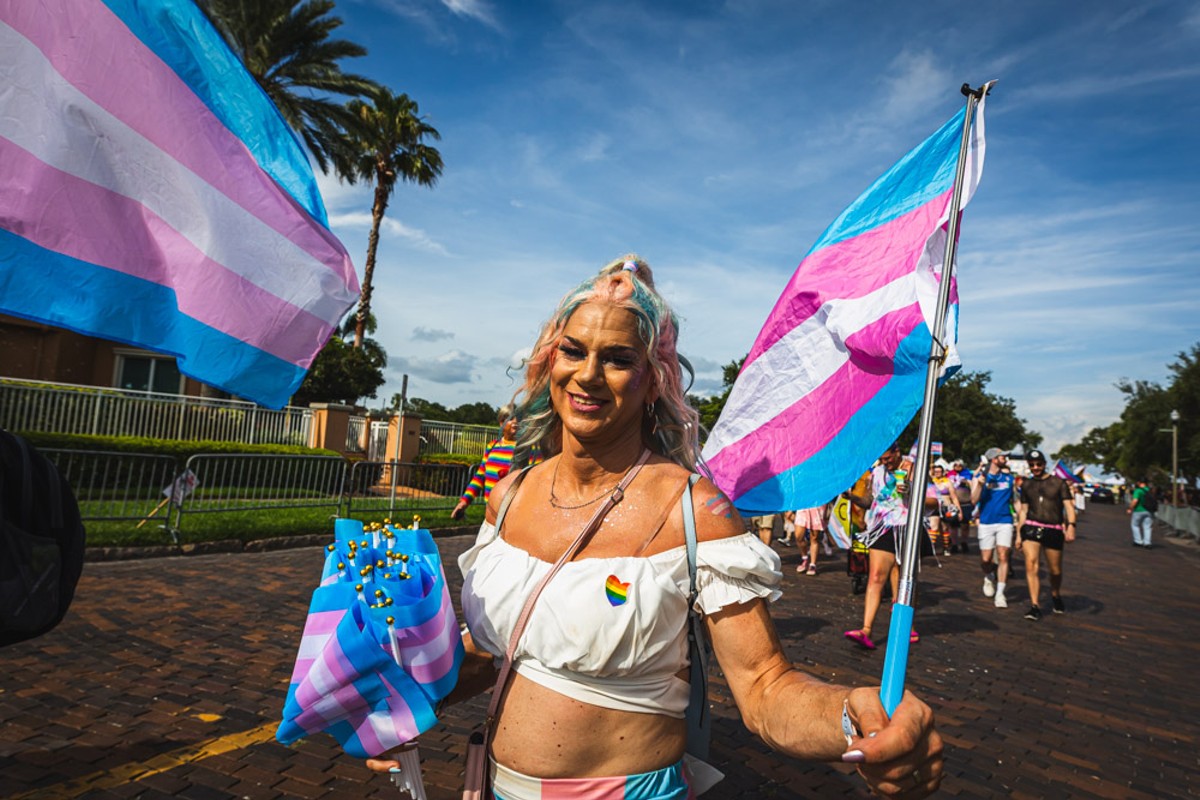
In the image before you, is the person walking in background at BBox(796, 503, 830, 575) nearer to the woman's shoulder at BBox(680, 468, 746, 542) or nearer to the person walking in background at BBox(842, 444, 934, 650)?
the person walking in background at BBox(842, 444, 934, 650)

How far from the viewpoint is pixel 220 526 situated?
10742 millimetres

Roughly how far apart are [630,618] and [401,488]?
15.9 metres

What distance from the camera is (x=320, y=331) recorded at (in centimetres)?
260

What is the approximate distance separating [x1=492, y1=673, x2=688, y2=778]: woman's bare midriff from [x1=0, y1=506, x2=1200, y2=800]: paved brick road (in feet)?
7.41

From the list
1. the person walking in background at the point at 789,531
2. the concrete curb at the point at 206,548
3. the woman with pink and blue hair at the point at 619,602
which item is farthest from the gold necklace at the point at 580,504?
the person walking in background at the point at 789,531

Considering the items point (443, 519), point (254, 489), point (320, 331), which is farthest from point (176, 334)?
point (443, 519)

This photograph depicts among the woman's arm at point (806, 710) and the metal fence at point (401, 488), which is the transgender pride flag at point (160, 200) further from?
the metal fence at point (401, 488)

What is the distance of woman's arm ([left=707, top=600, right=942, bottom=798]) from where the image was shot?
4.26 ft

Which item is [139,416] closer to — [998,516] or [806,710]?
[998,516]

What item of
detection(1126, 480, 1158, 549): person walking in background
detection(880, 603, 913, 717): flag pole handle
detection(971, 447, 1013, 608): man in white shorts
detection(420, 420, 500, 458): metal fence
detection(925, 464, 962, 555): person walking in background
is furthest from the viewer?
detection(420, 420, 500, 458): metal fence

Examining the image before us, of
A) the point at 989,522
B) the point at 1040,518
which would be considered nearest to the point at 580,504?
the point at 1040,518

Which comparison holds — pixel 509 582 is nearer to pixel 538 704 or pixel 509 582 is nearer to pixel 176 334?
pixel 538 704

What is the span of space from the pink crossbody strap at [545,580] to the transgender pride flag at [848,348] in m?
1.13

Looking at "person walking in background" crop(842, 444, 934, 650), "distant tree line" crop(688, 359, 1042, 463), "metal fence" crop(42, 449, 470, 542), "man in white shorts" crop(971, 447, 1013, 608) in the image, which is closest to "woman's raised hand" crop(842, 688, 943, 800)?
"person walking in background" crop(842, 444, 934, 650)
